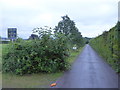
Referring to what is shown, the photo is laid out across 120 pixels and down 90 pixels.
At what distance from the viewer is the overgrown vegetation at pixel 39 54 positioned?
6750mm

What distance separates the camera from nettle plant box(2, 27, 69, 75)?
6746 mm

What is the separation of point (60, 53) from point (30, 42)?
5.88 feet

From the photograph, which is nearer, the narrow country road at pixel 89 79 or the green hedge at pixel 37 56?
the narrow country road at pixel 89 79

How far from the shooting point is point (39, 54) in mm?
7055

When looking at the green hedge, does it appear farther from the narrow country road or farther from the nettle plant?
the narrow country road

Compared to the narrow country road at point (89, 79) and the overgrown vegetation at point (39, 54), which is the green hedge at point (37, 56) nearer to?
the overgrown vegetation at point (39, 54)

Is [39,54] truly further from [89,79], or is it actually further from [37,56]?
[89,79]

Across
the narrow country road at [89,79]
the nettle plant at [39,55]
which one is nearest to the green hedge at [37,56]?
the nettle plant at [39,55]

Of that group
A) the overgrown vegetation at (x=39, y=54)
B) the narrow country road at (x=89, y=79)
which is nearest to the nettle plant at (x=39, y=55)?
the overgrown vegetation at (x=39, y=54)

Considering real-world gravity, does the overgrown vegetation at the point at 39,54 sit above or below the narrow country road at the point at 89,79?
above

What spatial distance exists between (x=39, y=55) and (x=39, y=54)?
0.18 feet

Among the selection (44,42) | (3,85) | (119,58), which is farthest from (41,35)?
(119,58)

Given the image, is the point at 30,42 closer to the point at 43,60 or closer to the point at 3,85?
the point at 43,60

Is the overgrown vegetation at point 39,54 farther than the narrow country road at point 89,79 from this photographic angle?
Yes
